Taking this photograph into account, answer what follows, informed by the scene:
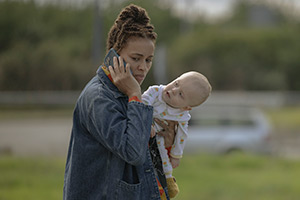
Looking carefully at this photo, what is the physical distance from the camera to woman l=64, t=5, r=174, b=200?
1899mm

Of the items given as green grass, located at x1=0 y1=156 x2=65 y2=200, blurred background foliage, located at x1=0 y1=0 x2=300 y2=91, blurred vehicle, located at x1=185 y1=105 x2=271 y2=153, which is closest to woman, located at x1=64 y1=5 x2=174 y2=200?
green grass, located at x1=0 y1=156 x2=65 y2=200

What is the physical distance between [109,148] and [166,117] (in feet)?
1.28

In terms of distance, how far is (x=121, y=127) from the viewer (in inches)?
72.6

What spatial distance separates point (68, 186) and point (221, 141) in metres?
8.29

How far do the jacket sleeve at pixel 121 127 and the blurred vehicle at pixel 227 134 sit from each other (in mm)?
7984

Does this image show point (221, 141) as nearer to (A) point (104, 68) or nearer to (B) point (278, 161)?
(B) point (278, 161)

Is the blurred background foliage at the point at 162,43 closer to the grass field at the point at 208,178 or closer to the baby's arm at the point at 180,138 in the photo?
the grass field at the point at 208,178

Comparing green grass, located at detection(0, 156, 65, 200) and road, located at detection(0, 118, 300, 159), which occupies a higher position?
green grass, located at detection(0, 156, 65, 200)

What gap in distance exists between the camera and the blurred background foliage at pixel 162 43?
36.6 ft

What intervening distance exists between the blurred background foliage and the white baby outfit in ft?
17.9

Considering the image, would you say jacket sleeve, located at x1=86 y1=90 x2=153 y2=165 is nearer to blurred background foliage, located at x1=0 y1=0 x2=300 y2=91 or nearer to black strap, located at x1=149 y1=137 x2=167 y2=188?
black strap, located at x1=149 y1=137 x2=167 y2=188

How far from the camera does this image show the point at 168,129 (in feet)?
7.11

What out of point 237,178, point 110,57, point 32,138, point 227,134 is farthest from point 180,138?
point 32,138

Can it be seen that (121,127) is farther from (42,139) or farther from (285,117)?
(285,117)
